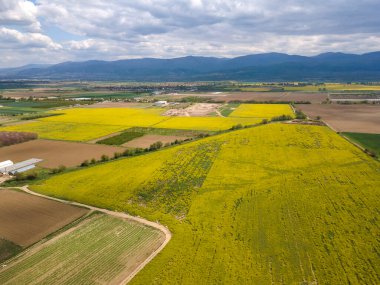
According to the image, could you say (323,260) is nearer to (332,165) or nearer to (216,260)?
(216,260)

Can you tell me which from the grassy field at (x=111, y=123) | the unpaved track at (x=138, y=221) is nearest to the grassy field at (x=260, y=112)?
the grassy field at (x=111, y=123)

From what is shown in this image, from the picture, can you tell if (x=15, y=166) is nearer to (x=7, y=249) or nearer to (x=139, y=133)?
(x=7, y=249)

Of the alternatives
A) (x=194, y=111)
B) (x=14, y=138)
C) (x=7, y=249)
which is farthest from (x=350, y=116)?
(x=7, y=249)

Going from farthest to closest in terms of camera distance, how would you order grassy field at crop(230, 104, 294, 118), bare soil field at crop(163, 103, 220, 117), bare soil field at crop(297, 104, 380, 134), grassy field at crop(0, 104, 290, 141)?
bare soil field at crop(163, 103, 220, 117) → grassy field at crop(230, 104, 294, 118) → grassy field at crop(0, 104, 290, 141) → bare soil field at crop(297, 104, 380, 134)

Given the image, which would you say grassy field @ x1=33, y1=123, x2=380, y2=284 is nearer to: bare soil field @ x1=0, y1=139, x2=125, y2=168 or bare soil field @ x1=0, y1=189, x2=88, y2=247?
bare soil field @ x1=0, y1=189, x2=88, y2=247

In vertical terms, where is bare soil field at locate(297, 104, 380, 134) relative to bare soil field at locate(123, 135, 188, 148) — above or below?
above

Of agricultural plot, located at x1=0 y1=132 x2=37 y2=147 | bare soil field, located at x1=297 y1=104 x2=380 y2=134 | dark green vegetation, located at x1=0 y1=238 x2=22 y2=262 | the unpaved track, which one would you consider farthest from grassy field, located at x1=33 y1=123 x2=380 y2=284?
agricultural plot, located at x1=0 y1=132 x2=37 y2=147
